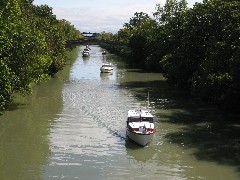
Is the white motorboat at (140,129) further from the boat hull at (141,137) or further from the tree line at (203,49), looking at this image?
the tree line at (203,49)

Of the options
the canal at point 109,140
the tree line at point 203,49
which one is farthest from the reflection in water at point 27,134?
the tree line at point 203,49

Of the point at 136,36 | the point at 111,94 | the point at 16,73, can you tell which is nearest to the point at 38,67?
the point at 16,73

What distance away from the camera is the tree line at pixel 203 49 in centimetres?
4288

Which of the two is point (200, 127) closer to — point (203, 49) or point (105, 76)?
point (203, 49)

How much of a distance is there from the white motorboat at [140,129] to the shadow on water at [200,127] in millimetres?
2367

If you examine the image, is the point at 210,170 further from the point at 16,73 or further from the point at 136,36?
the point at 136,36

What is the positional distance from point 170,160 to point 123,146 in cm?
445

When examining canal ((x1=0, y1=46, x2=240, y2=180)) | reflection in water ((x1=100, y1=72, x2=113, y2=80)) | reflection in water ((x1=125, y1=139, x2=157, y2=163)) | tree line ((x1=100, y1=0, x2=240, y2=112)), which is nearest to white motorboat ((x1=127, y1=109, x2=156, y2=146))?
reflection in water ((x1=125, y1=139, x2=157, y2=163))

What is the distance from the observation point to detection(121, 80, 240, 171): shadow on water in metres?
30.8

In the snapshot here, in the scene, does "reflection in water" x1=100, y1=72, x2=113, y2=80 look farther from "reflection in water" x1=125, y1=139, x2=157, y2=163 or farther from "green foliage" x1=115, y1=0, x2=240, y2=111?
"reflection in water" x1=125, y1=139, x2=157, y2=163

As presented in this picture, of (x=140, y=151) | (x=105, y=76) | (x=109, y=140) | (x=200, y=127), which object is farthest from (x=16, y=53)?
(x=105, y=76)

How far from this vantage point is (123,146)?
32.2 metres

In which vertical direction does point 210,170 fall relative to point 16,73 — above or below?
below

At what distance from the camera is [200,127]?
39.0 m
